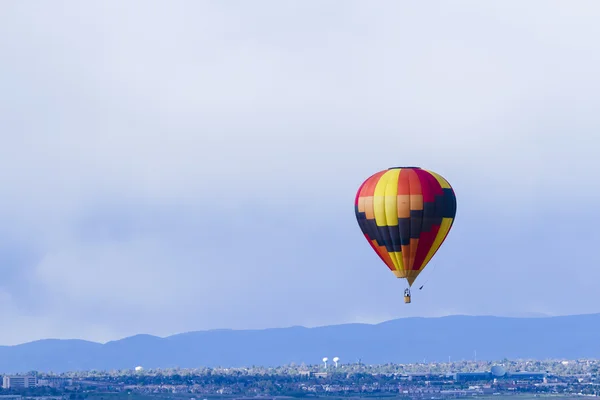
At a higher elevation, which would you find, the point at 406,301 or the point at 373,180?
the point at 373,180

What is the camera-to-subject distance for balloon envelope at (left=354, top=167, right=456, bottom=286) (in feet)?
405

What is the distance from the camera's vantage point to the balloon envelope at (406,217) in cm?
12350

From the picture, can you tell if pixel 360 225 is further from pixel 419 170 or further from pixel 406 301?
pixel 406 301

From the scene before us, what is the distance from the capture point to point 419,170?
4975 inches

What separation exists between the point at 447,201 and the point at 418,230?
3873 millimetres

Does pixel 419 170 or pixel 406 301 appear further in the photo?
pixel 419 170

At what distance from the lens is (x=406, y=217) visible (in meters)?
124

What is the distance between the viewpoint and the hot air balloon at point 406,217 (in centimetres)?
12350

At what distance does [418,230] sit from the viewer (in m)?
124

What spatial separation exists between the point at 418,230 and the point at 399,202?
103 inches

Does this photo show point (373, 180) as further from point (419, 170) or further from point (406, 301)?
point (406, 301)

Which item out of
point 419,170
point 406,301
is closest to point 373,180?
point 419,170

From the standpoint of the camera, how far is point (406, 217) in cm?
12400

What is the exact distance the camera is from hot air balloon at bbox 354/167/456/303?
12350 centimetres
